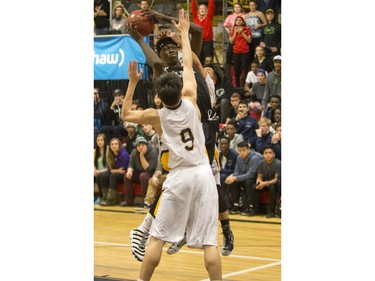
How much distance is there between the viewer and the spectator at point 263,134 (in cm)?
1094

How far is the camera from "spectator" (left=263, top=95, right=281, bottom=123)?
37.2ft

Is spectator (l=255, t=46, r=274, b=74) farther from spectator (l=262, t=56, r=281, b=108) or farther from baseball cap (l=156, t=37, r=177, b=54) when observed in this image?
baseball cap (l=156, t=37, r=177, b=54)

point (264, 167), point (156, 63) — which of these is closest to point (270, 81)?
point (264, 167)

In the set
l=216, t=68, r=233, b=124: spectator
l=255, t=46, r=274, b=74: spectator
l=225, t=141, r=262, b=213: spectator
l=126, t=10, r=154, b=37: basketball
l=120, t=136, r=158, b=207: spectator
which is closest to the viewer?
l=126, t=10, r=154, b=37: basketball

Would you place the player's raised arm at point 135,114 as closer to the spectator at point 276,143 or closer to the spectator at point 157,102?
the spectator at point 276,143

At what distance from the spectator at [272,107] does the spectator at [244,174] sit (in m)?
0.80

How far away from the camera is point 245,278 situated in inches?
267

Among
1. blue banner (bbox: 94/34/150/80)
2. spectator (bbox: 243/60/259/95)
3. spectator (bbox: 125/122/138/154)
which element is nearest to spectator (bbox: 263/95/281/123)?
spectator (bbox: 243/60/259/95)

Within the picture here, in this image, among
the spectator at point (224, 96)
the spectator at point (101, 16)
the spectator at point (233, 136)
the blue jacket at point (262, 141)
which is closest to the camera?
the blue jacket at point (262, 141)

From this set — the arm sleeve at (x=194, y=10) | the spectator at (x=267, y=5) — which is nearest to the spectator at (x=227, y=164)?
the spectator at (x=267, y=5)

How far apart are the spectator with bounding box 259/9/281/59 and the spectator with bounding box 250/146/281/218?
2.17 meters

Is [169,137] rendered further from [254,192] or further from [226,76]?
[226,76]

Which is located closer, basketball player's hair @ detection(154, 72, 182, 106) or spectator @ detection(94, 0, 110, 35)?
basketball player's hair @ detection(154, 72, 182, 106)

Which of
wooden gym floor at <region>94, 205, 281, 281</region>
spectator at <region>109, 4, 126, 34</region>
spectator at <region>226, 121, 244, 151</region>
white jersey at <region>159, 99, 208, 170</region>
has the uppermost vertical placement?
spectator at <region>109, 4, 126, 34</region>
